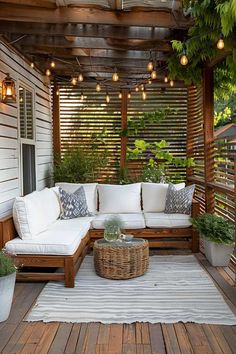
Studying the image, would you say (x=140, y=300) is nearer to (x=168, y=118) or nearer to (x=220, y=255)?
(x=220, y=255)

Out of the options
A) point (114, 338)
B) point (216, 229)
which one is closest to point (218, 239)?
point (216, 229)

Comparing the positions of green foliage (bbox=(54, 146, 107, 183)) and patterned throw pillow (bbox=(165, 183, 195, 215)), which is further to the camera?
green foliage (bbox=(54, 146, 107, 183))

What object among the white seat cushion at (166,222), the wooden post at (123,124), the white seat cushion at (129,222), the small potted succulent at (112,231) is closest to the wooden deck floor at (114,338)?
the small potted succulent at (112,231)

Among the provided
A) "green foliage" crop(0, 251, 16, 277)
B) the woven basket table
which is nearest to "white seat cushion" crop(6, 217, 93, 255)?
the woven basket table

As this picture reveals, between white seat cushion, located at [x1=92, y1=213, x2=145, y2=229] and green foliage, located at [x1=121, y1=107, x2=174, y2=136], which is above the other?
green foliage, located at [x1=121, y1=107, x2=174, y2=136]

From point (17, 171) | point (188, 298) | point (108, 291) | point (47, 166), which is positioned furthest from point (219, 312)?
point (47, 166)

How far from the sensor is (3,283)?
3023 mm

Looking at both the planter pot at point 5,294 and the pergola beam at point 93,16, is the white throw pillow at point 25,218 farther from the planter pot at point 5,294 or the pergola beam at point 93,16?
the pergola beam at point 93,16

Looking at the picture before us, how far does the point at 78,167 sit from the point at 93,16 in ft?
10.3

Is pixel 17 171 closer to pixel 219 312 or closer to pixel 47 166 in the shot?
pixel 47 166

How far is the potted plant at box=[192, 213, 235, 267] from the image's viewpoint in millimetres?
4449

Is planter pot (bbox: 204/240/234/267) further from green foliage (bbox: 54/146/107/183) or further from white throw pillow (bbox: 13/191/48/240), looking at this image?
green foliage (bbox: 54/146/107/183)

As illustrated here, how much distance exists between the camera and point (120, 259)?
160 inches

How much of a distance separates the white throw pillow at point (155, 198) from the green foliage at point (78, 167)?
1.34 meters
